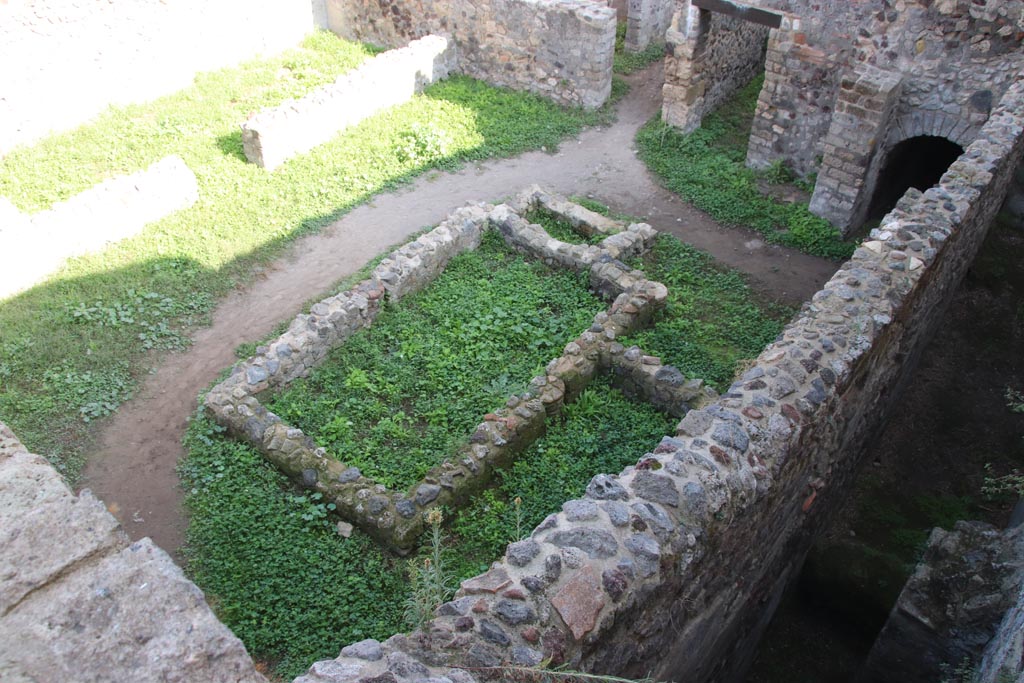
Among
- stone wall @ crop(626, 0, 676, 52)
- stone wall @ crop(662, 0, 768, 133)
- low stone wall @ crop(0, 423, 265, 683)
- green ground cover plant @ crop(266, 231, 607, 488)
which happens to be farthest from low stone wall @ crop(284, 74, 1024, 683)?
stone wall @ crop(626, 0, 676, 52)

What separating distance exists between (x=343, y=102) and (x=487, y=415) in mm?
6723

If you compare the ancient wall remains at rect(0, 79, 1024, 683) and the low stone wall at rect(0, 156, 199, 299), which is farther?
the low stone wall at rect(0, 156, 199, 299)

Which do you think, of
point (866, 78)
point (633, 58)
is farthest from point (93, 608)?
point (633, 58)

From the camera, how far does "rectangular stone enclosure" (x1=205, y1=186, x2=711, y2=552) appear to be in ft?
20.6

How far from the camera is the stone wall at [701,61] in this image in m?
11.4

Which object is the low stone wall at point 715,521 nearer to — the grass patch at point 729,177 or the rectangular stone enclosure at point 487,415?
the rectangular stone enclosure at point 487,415

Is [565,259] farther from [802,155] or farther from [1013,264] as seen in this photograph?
[1013,264]

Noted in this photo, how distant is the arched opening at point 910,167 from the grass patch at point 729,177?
98 cm

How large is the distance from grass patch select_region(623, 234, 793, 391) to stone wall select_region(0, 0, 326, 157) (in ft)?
27.9

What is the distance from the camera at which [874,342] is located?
5309 millimetres

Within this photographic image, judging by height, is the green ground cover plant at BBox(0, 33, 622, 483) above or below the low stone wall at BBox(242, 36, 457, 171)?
below

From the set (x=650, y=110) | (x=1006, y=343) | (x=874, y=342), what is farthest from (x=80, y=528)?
(x=650, y=110)

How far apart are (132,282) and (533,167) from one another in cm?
559

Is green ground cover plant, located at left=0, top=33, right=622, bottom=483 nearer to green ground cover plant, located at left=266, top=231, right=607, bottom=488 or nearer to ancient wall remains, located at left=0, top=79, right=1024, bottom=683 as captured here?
green ground cover plant, located at left=266, top=231, right=607, bottom=488
